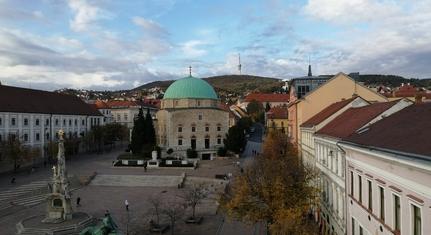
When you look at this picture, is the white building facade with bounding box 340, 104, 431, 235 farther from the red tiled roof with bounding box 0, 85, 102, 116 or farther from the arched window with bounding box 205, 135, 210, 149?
the arched window with bounding box 205, 135, 210, 149

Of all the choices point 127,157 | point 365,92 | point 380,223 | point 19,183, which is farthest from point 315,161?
point 127,157

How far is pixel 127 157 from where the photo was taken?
7662cm

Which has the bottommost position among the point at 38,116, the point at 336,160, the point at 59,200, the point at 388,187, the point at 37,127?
the point at 59,200

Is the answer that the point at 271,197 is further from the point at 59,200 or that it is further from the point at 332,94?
the point at 332,94

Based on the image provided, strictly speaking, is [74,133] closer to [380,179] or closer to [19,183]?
[19,183]

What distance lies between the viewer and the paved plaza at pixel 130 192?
116 feet

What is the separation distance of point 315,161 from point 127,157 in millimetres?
46036

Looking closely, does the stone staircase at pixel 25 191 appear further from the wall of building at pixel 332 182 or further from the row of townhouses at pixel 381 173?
the row of townhouses at pixel 381 173

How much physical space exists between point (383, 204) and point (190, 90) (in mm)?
76084

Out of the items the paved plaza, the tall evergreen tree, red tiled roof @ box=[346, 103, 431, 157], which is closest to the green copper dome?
the tall evergreen tree

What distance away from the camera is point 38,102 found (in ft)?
267

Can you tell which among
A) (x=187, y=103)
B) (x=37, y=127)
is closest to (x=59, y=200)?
(x=37, y=127)

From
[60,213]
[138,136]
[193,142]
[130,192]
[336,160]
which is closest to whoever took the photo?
[336,160]

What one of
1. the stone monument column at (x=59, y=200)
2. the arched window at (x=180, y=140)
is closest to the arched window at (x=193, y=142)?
the arched window at (x=180, y=140)
